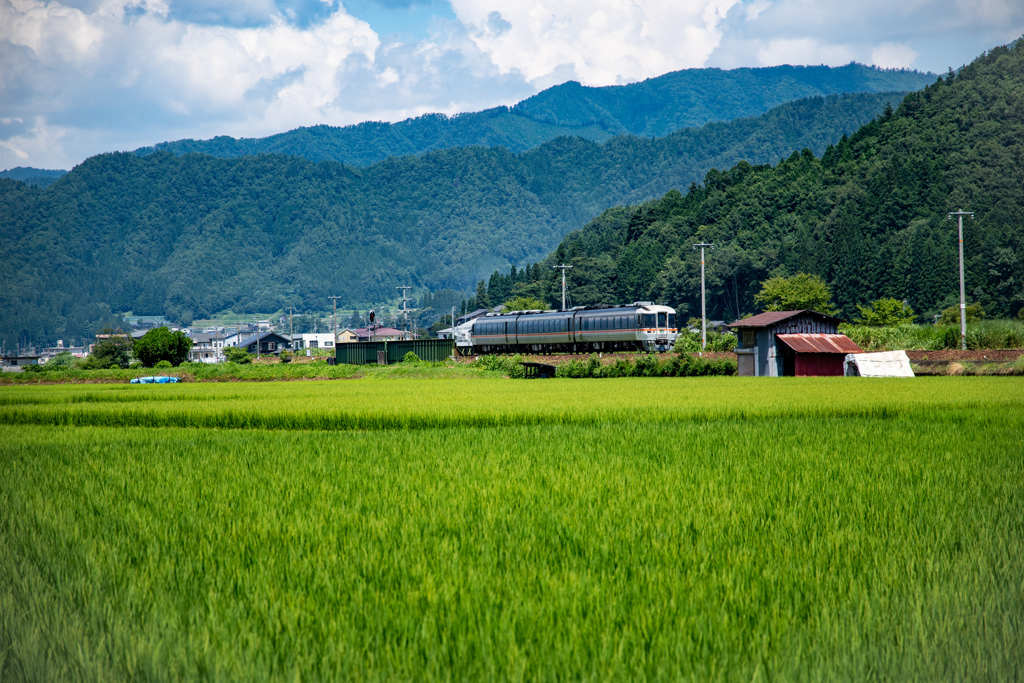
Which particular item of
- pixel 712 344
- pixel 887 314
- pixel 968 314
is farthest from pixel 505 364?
pixel 968 314

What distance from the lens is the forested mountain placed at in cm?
6900

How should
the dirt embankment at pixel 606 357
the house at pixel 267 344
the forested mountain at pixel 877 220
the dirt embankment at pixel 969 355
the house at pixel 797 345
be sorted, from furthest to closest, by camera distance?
the house at pixel 267 344, the forested mountain at pixel 877 220, the dirt embankment at pixel 606 357, the house at pixel 797 345, the dirt embankment at pixel 969 355

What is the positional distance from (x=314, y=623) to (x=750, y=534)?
2762 mm

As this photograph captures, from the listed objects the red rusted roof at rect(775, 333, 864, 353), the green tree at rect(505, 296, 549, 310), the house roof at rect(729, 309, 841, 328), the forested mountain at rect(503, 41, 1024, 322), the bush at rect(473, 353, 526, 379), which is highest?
the forested mountain at rect(503, 41, 1024, 322)

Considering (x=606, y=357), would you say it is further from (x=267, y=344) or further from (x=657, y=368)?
(x=267, y=344)

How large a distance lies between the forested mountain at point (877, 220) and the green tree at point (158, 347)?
5891cm

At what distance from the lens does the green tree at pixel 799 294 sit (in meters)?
70.9

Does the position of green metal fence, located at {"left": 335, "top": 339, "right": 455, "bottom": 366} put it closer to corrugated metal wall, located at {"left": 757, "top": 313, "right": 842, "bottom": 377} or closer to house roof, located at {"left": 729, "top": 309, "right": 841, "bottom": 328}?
house roof, located at {"left": 729, "top": 309, "right": 841, "bottom": 328}

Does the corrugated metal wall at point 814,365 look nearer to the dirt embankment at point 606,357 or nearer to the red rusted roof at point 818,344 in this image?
the red rusted roof at point 818,344

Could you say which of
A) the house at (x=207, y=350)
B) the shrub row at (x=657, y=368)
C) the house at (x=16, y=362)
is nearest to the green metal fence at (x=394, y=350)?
the shrub row at (x=657, y=368)

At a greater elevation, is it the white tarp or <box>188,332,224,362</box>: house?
<box>188,332,224,362</box>: house

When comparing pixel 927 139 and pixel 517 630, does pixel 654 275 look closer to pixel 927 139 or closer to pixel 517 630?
pixel 927 139

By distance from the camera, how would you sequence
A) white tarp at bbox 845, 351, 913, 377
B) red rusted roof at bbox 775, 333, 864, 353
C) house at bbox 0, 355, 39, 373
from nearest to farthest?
white tarp at bbox 845, 351, 913, 377 → red rusted roof at bbox 775, 333, 864, 353 → house at bbox 0, 355, 39, 373

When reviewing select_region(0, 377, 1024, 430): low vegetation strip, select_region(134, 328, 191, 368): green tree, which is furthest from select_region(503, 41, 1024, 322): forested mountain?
select_region(134, 328, 191, 368): green tree
